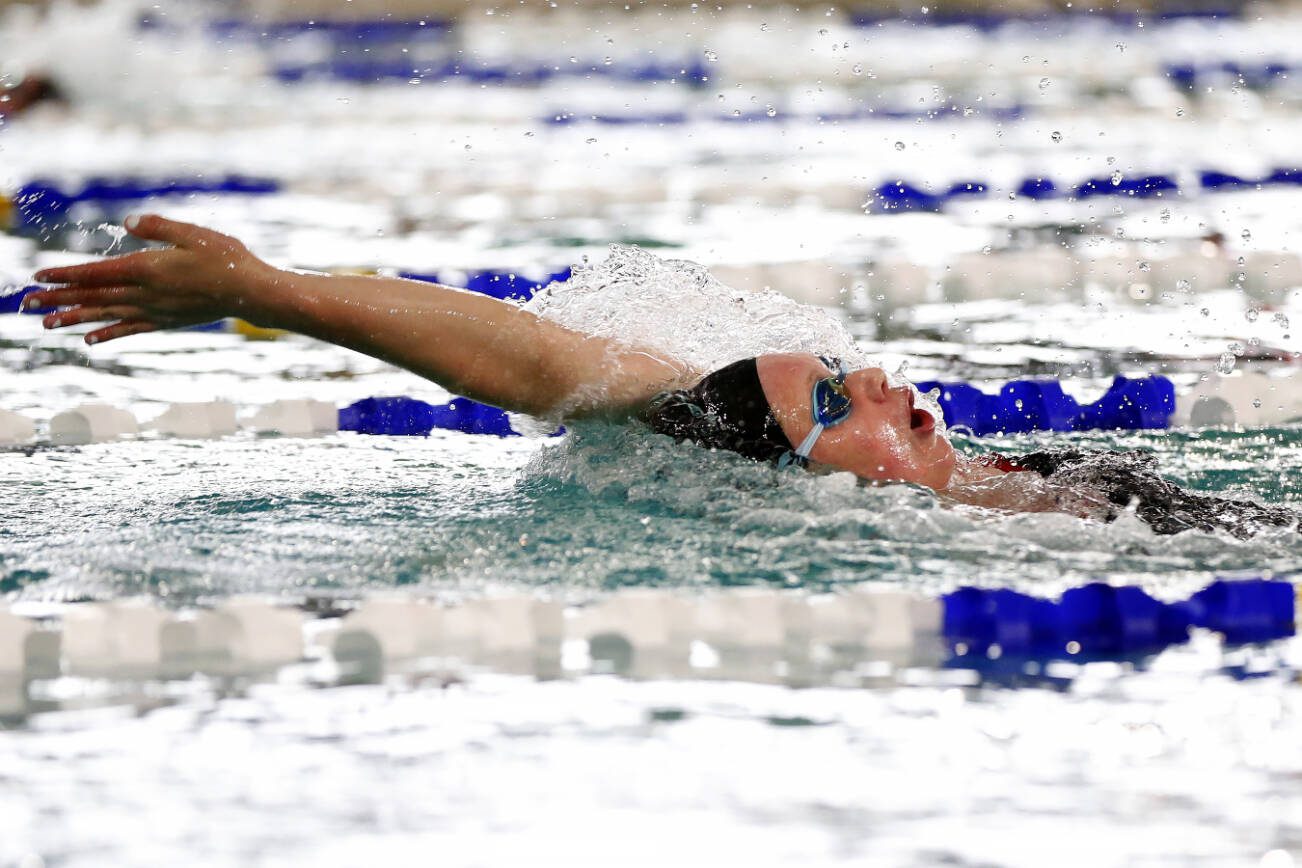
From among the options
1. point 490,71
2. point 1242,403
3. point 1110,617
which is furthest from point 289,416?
point 490,71

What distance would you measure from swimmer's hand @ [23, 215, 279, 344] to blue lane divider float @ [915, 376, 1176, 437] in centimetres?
155

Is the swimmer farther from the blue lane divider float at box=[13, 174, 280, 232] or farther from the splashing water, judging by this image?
the splashing water

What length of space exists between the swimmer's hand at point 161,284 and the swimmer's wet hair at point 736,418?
0.59 meters

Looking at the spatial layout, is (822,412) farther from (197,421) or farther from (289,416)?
(197,421)

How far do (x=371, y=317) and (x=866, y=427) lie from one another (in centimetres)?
66

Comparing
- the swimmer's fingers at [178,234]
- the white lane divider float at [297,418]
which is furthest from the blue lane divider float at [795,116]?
the swimmer's fingers at [178,234]

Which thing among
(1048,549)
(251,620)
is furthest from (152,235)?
(1048,549)

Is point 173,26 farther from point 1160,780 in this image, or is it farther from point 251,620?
point 1160,780

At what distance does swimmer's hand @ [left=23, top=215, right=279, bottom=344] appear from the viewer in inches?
72.4

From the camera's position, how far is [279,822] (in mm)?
1448

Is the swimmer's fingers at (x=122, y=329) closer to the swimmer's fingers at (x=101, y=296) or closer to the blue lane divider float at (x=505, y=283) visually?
the swimmer's fingers at (x=101, y=296)

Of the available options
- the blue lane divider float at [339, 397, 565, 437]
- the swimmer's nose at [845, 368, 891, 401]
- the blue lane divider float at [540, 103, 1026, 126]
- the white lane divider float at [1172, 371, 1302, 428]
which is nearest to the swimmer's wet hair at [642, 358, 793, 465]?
the swimmer's nose at [845, 368, 891, 401]

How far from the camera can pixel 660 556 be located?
2023mm

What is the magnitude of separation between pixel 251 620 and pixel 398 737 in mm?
321
